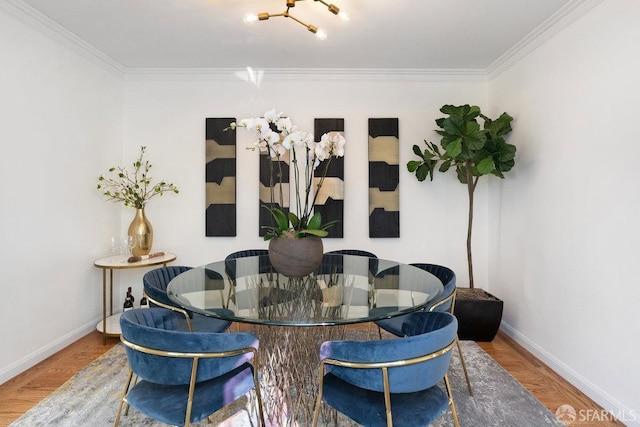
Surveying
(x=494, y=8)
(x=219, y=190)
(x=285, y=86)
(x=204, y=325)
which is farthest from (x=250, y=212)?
(x=494, y=8)

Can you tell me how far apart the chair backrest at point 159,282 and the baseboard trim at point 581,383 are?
276cm

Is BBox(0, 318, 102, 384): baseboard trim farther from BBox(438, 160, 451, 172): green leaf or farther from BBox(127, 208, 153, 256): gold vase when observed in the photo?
BBox(438, 160, 451, 172): green leaf

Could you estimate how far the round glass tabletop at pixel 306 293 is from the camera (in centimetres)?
167

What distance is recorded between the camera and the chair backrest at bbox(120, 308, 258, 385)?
1.39 metres

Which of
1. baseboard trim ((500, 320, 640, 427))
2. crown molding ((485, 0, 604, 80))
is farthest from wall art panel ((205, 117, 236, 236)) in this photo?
baseboard trim ((500, 320, 640, 427))

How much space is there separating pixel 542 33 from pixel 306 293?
114 inches

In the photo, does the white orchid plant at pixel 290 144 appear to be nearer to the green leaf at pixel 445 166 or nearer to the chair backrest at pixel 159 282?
the chair backrest at pixel 159 282

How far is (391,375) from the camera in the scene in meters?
1.37

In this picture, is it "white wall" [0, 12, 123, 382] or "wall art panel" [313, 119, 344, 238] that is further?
"wall art panel" [313, 119, 344, 238]

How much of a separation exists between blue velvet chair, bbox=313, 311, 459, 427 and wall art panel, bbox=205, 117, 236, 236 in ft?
Result: 8.76

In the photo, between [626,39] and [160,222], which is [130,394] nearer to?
[160,222]

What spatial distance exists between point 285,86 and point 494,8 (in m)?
2.13

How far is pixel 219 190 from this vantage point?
386cm

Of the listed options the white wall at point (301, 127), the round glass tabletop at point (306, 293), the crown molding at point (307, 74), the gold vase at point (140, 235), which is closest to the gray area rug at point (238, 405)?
the round glass tabletop at point (306, 293)
